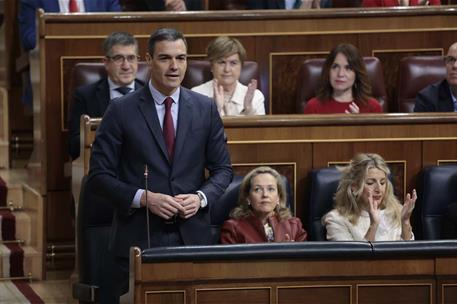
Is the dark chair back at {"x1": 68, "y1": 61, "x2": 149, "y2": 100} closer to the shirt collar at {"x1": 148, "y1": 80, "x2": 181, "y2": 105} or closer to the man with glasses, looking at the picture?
the man with glasses

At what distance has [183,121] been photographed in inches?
127

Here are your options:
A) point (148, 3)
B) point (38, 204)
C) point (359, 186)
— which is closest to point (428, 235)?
point (359, 186)

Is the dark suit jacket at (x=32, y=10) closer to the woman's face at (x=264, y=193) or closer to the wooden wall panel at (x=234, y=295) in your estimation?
the woman's face at (x=264, y=193)

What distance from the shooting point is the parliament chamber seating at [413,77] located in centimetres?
485

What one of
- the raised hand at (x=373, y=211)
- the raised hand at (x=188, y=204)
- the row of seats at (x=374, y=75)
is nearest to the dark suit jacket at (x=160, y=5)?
the row of seats at (x=374, y=75)

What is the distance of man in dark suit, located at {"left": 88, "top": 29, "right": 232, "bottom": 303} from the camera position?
3166 mm

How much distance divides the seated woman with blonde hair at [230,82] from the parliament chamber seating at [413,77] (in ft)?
2.05

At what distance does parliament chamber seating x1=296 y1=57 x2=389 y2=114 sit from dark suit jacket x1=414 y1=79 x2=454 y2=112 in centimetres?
25

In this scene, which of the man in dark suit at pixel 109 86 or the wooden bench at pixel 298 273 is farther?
the man in dark suit at pixel 109 86

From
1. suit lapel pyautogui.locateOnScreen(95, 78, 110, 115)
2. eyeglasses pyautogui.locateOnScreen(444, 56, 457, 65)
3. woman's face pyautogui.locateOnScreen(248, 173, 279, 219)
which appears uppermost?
eyeglasses pyautogui.locateOnScreen(444, 56, 457, 65)

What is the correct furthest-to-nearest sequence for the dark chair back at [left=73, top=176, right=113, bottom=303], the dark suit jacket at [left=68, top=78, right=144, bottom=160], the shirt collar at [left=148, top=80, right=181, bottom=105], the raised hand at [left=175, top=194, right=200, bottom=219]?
the dark suit jacket at [left=68, top=78, right=144, bottom=160] → the dark chair back at [left=73, top=176, right=113, bottom=303] → the shirt collar at [left=148, top=80, right=181, bottom=105] → the raised hand at [left=175, top=194, right=200, bottom=219]

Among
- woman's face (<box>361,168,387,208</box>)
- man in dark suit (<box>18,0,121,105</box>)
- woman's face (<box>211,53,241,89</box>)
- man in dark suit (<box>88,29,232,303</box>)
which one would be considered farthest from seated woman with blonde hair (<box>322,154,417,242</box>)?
man in dark suit (<box>18,0,121,105</box>)

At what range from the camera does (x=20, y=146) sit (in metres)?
5.55

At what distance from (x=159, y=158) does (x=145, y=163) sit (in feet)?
0.12
